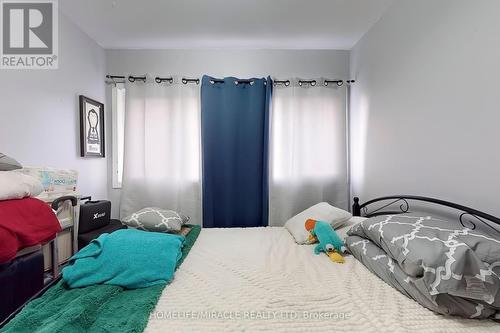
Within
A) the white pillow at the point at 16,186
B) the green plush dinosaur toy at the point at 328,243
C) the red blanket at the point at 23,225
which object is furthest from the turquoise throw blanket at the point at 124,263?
the green plush dinosaur toy at the point at 328,243

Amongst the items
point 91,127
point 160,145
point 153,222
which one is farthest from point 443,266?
point 91,127

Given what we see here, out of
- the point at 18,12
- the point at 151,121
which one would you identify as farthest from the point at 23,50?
the point at 151,121

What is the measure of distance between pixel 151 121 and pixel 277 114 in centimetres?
144

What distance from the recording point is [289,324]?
94cm

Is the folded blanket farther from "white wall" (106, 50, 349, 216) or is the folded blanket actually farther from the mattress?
"white wall" (106, 50, 349, 216)

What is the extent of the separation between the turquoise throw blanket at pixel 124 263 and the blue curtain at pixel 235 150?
149 centimetres

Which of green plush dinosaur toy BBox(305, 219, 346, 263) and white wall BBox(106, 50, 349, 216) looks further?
white wall BBox(106, 50, 349, 216)

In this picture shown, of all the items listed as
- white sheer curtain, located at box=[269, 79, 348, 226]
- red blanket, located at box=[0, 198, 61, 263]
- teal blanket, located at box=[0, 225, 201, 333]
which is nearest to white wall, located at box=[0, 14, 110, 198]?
red blanket, located at box=[0, 198, 61, 263]

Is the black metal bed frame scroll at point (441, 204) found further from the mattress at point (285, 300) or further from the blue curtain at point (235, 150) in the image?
the blue curtain at point (235, 150)

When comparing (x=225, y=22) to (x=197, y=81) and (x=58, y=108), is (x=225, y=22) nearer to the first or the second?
(x=197, y=81)

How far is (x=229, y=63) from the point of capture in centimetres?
298

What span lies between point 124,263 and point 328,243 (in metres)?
1.21

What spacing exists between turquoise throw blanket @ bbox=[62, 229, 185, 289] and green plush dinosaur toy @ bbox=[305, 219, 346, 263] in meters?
0.93

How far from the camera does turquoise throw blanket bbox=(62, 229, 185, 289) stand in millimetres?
1165
